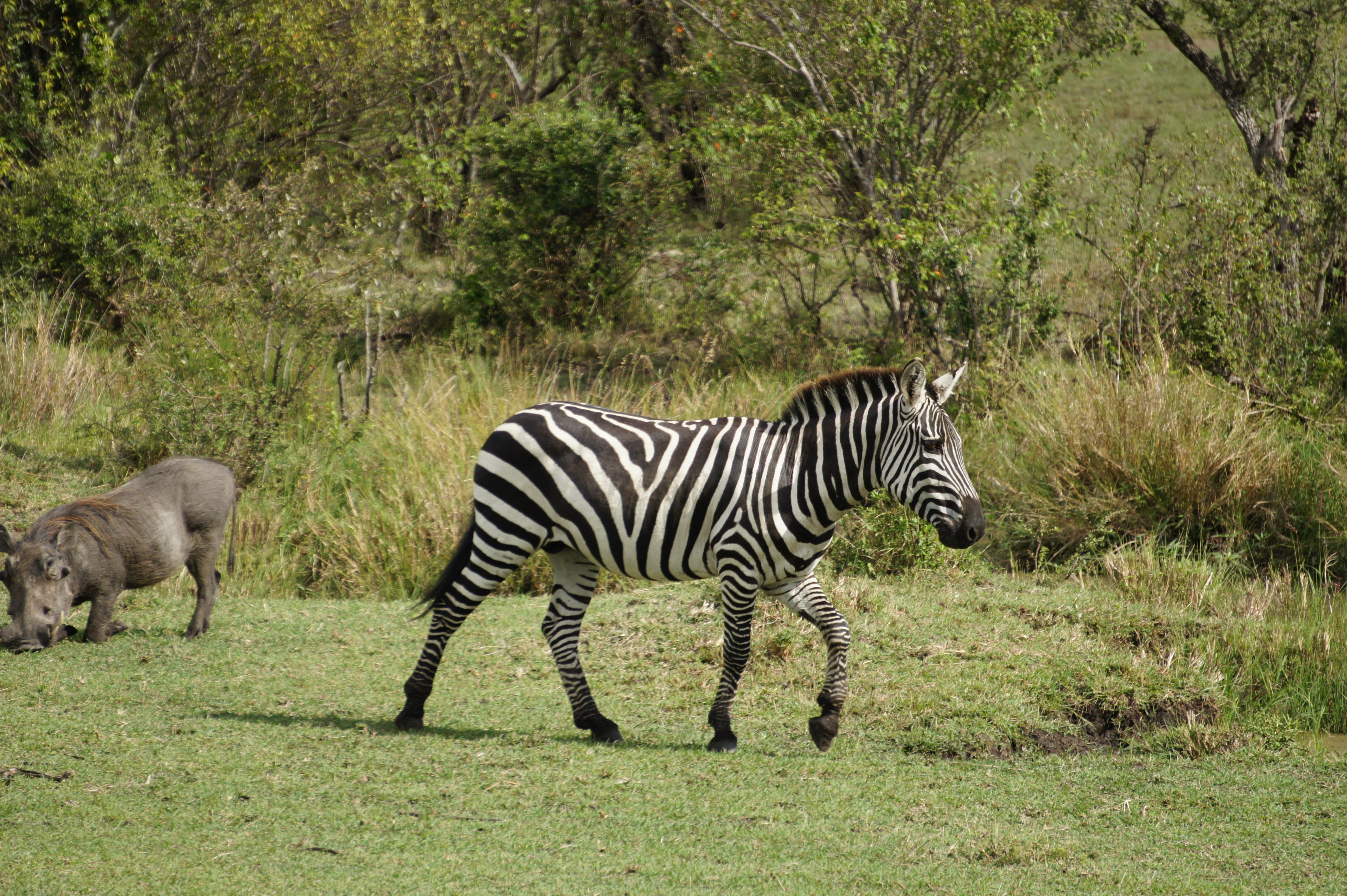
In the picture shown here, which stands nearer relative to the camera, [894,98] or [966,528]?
[966,528]

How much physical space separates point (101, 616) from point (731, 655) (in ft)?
13.7

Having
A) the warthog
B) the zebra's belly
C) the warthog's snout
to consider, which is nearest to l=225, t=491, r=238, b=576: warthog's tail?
the warthog

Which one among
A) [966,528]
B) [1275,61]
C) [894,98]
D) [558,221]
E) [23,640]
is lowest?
[23,640]

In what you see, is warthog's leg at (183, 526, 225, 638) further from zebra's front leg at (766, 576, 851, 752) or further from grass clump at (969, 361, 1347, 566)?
grass clump at (969, 361, 1347, 566)

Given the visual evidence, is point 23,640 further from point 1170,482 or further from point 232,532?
point 1170,482

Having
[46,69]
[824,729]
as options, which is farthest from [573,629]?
[46,69]

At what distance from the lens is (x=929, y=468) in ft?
19.1

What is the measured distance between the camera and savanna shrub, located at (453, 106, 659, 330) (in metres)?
15.2

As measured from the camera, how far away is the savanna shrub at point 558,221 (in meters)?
15.2

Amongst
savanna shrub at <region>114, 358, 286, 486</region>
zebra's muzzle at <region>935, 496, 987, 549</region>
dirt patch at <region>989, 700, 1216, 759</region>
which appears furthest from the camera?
savanna shrub at <region>114, 358, 286, 486</region>

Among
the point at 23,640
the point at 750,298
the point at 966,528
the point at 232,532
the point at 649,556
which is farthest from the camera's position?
the point at 750,298

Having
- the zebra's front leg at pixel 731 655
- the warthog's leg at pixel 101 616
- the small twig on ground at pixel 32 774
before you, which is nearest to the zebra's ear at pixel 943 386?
the zebra's front leg at pixel 731 655

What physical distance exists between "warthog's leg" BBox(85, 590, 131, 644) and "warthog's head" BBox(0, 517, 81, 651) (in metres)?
0.20

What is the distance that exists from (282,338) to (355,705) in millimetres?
6391
